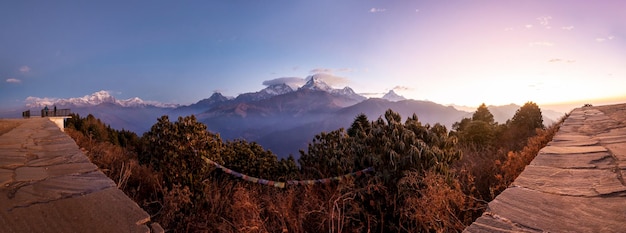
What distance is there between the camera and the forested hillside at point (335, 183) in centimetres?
317

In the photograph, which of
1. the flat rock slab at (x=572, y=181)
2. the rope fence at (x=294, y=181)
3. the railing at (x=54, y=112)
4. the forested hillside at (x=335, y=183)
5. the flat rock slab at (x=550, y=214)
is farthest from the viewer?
the railing at (x=54, y=112)

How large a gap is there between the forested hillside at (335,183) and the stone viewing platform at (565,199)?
639 mm

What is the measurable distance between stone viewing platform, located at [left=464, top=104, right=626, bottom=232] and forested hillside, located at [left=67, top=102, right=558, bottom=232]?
0.64 m

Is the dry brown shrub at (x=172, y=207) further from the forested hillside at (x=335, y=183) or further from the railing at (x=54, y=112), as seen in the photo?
the railing at (x=54, y=112)

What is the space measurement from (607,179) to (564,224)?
1030 mm

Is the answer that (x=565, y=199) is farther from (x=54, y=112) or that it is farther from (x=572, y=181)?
(x=54, y=112)

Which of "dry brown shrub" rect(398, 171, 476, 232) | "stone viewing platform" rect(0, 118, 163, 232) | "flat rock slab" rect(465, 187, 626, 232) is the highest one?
"flat rock slab" rect(465, 187, 626, 232)

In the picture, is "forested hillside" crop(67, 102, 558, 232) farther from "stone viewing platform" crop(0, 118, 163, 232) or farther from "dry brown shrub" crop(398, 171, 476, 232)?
"stone viewing platform" crop(0, 118, 163, 232)

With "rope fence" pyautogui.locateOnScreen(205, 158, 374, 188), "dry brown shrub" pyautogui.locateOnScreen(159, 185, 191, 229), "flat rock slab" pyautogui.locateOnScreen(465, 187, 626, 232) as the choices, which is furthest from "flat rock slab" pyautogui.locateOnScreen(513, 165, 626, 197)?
"dry brown shrub" pyautogui.locateOnScreen(159, 185, 191, 229)

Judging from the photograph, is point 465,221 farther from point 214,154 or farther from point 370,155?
point 214,154

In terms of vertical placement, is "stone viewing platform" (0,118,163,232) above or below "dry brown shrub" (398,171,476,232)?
above

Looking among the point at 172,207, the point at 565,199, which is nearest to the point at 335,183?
the point at 172,207

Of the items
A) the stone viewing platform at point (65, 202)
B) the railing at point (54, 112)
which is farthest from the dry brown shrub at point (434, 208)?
the railing at point (54, 112)

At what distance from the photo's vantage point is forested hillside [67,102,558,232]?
3172 mm
